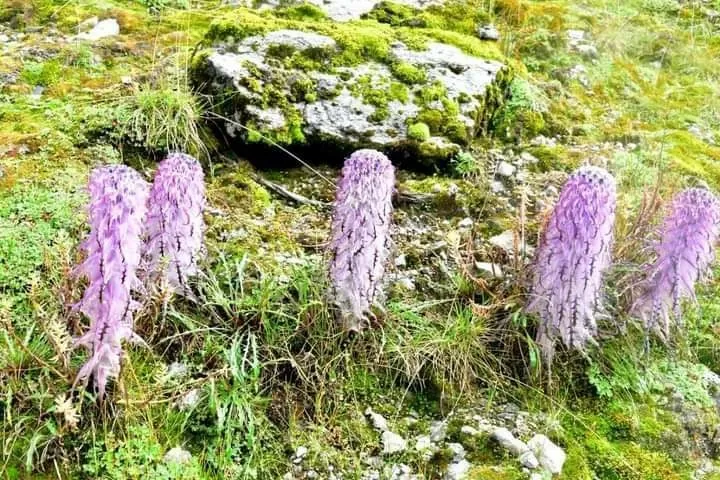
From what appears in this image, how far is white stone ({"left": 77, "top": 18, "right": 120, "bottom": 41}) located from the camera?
5176 mm

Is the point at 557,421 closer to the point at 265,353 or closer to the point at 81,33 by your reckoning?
the point at 265,353

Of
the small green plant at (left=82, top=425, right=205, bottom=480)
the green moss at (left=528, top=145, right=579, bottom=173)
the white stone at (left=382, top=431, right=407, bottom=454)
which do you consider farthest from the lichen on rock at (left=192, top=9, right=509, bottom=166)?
the small green plant at (left=82, top=425, right=205, bottom=480)

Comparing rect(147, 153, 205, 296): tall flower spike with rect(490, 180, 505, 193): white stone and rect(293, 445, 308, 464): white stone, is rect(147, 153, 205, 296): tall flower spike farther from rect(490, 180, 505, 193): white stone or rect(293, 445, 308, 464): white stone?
rect(490, 180, 505, 193): white stone

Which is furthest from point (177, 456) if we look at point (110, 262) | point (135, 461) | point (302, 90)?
point (302, 90)

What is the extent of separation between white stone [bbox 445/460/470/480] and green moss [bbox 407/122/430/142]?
203 centimetres

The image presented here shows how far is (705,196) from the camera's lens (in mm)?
2959

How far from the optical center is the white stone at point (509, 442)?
113 inches

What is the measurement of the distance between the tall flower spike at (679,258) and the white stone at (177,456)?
2046 mm

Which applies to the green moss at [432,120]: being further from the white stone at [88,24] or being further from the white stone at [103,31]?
the white stone at [88,24]

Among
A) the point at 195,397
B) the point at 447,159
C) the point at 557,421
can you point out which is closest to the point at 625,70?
the point at 447,159

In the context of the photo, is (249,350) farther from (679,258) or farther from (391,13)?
(391,13)

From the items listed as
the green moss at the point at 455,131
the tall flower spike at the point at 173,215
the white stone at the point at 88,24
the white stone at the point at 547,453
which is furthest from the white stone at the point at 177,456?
the white stone at the point at 88,24

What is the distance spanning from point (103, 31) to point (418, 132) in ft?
8.76

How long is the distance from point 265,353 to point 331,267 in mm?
462
